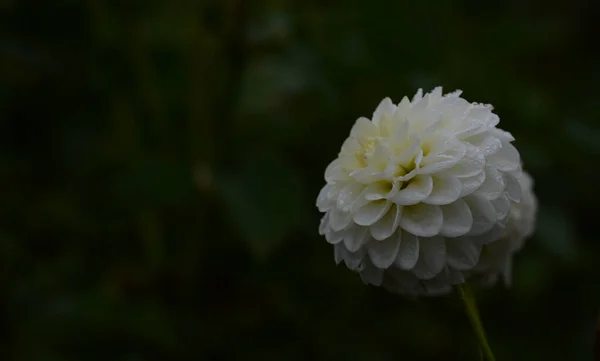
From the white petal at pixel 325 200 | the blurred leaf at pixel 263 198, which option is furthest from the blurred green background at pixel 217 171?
the white petal at pixel 325 200

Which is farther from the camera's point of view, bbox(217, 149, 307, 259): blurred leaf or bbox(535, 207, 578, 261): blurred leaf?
bbox(535, 207, 578, 261): blurred leaf

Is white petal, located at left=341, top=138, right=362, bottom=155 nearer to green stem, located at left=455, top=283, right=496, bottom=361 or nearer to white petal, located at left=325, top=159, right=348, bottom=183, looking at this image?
white petal, located at left=325, top=159, right=348, bottom=183

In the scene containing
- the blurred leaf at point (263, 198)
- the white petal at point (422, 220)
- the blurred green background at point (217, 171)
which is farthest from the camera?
the blurred green background at point (217, 171)

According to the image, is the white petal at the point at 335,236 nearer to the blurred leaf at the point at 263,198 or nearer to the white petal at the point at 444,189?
the white petal at the point at 444,189

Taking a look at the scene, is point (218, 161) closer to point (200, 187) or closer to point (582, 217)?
point (200, 187)

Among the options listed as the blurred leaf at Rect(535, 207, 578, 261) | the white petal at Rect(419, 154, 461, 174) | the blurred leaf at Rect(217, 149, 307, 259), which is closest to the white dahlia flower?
the white petal at Rect(419, 154, 461, 174)

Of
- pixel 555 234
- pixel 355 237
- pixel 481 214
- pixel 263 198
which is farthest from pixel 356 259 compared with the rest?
pixel 555 234

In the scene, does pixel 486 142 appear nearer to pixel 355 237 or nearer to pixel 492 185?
pixel 492 185
